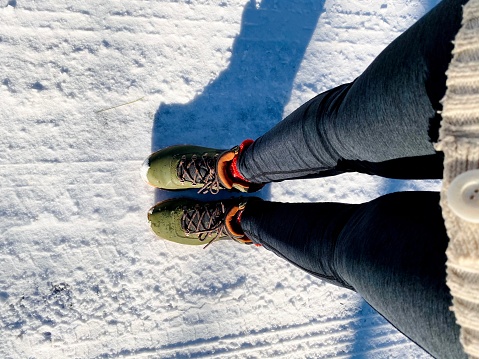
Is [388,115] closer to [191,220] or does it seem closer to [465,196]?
[465,196]

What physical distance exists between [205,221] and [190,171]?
16 cm

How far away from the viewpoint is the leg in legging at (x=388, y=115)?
521mm

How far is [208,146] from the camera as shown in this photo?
1.48 meters

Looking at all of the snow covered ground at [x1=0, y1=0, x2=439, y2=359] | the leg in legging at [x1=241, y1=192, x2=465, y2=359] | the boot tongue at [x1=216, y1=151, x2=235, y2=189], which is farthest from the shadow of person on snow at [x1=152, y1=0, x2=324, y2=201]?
the leg in legging at [x1=241, y1=192, x2=465, y2=359]

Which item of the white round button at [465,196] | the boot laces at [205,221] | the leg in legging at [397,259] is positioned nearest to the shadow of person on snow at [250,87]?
the boot laces at [205,221]

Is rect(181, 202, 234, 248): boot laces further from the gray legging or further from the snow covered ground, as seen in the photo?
the gray legging

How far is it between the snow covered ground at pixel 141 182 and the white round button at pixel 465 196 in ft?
3.60

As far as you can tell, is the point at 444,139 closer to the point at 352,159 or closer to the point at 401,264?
the point at 401,264

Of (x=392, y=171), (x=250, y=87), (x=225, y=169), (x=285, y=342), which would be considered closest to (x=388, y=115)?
(x=392, y=171)

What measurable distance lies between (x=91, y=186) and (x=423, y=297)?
1.10 meters

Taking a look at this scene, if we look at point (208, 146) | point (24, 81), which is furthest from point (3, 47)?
point (208, 146)

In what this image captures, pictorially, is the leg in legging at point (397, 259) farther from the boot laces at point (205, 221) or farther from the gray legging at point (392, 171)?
the boot laces at point (205, 221)

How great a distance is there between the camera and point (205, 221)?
51.9 inches

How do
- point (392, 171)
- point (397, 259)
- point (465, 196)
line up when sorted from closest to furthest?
point (465, 196), point (397, 259), point (392, 171)
